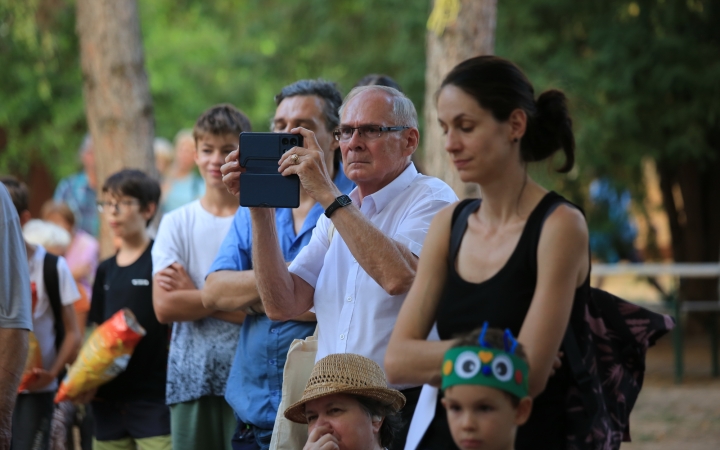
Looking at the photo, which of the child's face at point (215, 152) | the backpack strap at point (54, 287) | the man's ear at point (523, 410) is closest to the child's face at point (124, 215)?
the backpack strap at point (54, 287)

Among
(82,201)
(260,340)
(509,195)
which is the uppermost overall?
(82,201)

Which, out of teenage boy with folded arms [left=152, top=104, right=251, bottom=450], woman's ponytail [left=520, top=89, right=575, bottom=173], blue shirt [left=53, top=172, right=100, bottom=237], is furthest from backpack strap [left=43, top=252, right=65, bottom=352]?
blue shirt [left=53, top=172, right=100, bottom=237]

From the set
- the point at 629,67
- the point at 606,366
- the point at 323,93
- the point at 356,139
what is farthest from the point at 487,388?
the point at 629,67

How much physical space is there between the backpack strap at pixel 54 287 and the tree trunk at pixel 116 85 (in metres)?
2.90

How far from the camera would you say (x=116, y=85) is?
27.1 ft

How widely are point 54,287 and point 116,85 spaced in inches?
132

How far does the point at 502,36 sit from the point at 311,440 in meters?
9.43

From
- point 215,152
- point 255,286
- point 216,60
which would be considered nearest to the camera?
point 255,286

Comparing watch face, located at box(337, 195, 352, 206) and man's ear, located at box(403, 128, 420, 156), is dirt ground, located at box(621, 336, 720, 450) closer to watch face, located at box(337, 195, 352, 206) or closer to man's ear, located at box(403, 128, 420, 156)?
man's ear, located at box(403, 128, 420, 156)

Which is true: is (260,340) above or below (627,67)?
below

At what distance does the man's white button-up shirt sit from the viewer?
3.40 meters

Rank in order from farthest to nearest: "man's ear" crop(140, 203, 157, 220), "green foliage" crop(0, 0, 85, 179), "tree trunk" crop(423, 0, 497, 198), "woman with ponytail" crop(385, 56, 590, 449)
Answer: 1. "green foliage" crop(0, 0, 85, 179)
2. "tree trunk" crop(423, 0, 497, 198)
3. "man's ear" crop(140, 203, 157, 220)
4. "woman with ponytail" crop(385, 56, 590, 449)

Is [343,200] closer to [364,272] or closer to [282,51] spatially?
[364,272]

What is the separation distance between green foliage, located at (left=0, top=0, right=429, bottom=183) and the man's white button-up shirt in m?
7.36
